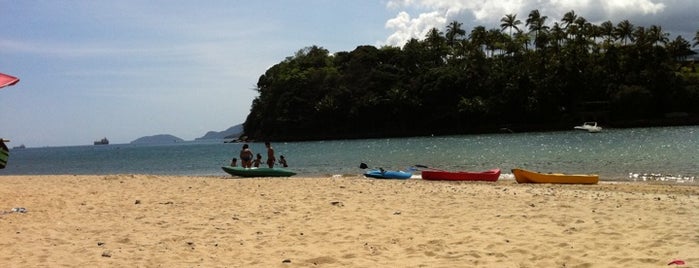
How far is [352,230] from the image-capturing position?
10.4 meters

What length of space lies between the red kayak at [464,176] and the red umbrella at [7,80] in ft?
53.3

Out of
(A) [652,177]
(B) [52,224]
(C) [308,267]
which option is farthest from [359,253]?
(A) [652,177]

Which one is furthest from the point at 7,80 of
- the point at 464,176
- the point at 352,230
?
the point at 464,176

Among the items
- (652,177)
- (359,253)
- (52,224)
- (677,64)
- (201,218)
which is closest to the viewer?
(359,253)

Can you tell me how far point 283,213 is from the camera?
12.5 meters

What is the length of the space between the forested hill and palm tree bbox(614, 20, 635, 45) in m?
0.17

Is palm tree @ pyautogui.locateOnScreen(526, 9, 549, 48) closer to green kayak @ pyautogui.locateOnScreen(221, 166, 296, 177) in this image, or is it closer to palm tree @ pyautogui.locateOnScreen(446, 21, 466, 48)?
palm tree @ pyautogui.locateOnScreen(446, 21, 466, 48)

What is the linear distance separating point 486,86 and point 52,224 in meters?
91.5

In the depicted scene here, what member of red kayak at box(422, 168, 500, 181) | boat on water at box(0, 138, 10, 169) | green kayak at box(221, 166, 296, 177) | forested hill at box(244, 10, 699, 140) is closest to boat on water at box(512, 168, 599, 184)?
red kayak at box(422, 168, 500, 181)

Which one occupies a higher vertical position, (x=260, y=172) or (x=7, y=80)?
(x=7, y=80)

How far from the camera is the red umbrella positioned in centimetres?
994

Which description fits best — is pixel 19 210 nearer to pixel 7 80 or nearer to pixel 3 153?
pixel 3 153

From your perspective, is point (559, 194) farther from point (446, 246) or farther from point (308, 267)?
point (308, 267)

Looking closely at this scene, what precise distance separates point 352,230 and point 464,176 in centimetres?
1301
